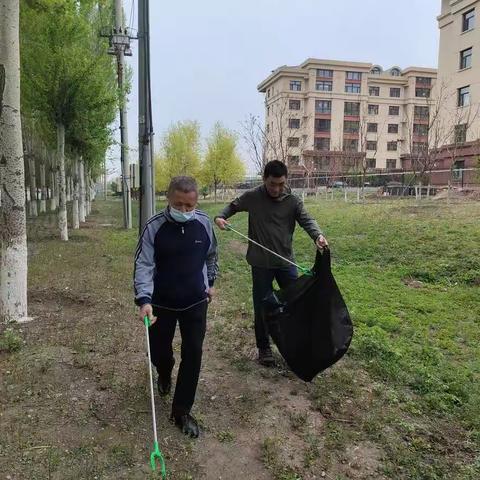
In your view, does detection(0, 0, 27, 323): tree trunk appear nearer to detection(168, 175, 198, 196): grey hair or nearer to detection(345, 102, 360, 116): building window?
detection(168, 175, 198, 196): grey hair

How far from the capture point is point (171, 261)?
3.32 meters

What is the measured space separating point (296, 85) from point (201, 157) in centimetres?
4125

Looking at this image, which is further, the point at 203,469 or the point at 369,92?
the point at 369,92

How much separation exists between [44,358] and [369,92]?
82407 millimetres

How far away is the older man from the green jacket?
1.02 m

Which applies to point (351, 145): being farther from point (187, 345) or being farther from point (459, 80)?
point (187, 345)

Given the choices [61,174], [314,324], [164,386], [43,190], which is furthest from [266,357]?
[43,190]

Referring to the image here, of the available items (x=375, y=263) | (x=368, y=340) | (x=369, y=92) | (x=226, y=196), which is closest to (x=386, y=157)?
(x=369, y=92)

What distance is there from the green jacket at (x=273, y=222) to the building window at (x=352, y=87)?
7943cm

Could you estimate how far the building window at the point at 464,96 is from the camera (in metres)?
38.1

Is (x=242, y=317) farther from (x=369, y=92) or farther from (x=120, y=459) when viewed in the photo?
(x=369, y=92)

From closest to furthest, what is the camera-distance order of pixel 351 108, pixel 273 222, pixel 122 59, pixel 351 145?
pixel 273 222 < pixel 122 59 < pixel 351 145 < pixel 351 108

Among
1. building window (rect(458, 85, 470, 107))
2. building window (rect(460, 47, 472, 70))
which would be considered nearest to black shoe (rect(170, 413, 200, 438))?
building window (rect(458, 85, 470, 107))

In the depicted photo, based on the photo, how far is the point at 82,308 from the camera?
644 centimetres
